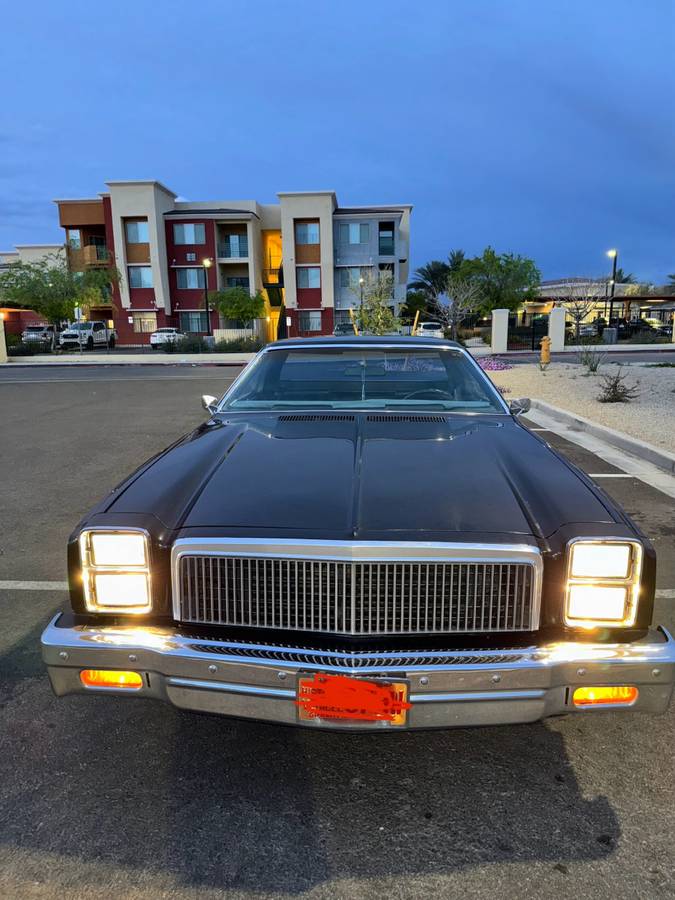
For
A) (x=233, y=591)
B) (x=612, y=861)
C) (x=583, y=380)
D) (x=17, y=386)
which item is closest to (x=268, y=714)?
(x=233, y=591)

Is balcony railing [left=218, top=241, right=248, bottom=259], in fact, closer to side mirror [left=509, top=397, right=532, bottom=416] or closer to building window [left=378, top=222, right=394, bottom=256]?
building window [left=378, top=222, right=394, bottom=256]

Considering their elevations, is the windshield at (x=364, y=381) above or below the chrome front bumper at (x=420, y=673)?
above

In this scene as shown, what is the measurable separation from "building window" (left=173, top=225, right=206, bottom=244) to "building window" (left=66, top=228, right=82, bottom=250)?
813 cm

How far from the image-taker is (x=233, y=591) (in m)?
2.13

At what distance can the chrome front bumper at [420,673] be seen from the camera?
6.51ft

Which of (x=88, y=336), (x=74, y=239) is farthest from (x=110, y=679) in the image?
(x=74, y=239)

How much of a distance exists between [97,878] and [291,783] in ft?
2.26

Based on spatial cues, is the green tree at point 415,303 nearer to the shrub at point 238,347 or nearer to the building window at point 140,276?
the building window at point 140,276

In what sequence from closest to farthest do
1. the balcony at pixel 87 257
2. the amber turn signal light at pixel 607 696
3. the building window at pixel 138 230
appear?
the amber turn signal light at pixel 607 696 → the building window at pixel 138 230 → the balcony at pixel 87 257

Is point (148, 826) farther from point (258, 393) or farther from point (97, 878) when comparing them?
point (258, 393)

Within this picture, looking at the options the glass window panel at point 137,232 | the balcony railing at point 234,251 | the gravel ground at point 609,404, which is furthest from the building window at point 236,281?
the gravel ground at point 609,404

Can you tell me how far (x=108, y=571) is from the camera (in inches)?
86.2

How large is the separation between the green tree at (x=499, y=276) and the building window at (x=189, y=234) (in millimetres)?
20415

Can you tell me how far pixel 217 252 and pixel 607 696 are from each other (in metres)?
49.2
